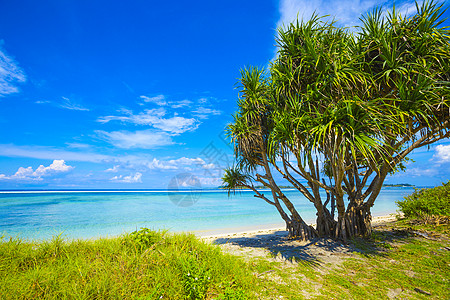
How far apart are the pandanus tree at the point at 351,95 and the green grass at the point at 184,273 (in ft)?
6.26

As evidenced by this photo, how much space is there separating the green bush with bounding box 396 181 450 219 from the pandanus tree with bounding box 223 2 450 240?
354cm

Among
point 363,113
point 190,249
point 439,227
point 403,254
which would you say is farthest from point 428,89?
point 190,249

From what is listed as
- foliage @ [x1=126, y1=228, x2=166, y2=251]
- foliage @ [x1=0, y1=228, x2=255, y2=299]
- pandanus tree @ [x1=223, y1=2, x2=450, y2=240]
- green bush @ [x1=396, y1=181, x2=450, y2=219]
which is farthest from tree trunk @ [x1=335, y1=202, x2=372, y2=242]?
foliage @ [x1=126, y1=228, x2=166, y2=251]

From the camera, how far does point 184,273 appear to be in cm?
249

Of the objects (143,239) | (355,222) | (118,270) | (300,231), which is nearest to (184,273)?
(118,270)

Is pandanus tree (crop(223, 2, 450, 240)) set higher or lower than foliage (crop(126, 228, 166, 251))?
higher

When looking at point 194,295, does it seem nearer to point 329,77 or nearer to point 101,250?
point 101,250

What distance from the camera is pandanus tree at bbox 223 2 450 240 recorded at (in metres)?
4.13

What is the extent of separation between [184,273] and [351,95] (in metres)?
4.83

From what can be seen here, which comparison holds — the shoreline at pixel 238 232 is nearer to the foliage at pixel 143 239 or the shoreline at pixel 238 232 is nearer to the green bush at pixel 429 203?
the green bush at pixel 429 203

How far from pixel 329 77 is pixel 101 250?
5329 millimetres

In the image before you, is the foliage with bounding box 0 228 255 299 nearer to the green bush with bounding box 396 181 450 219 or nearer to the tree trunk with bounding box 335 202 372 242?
the tree trunk with bounding box 335 202 372 242

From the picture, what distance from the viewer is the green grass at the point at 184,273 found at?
2.24 m

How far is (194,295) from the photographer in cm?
239
